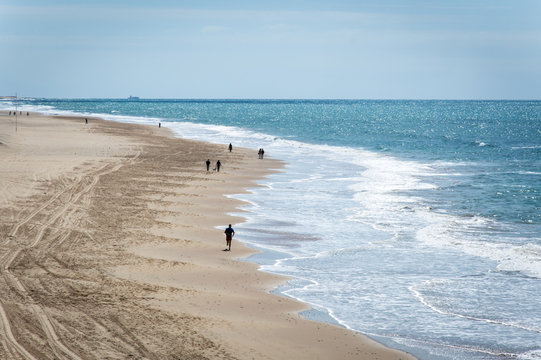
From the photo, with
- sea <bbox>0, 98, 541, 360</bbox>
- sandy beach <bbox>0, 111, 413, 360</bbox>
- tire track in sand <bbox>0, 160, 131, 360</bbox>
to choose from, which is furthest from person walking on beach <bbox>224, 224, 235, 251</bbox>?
tire track in sand <bbox>0, 160, 131, 360</bbox>

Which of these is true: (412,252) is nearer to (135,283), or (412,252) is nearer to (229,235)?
(229,235)

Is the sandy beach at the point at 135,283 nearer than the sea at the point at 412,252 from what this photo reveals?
Yes

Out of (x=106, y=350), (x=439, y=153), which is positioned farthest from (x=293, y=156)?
(x=106, y=350)

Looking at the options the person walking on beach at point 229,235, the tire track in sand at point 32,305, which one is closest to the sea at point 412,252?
the person walking on beach at point 229,235

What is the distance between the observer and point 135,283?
1855 centimetres

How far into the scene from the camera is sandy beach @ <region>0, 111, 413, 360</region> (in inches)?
553

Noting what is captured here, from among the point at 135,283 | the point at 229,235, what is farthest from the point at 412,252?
the point at 135,283

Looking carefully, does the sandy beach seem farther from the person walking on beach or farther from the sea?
the sea

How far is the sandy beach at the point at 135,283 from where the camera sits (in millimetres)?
14055

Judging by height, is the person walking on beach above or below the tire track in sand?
above

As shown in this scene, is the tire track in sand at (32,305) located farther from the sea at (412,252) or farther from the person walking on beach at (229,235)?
the person walking on beach at (229,235)

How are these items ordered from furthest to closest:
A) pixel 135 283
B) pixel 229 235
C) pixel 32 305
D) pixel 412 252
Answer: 1. pixel 412 252
2. pixel 229 235
3. pixel 135 283
4. pixel 32 305

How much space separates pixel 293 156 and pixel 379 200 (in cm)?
3001

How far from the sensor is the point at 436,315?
1755 centimetres
